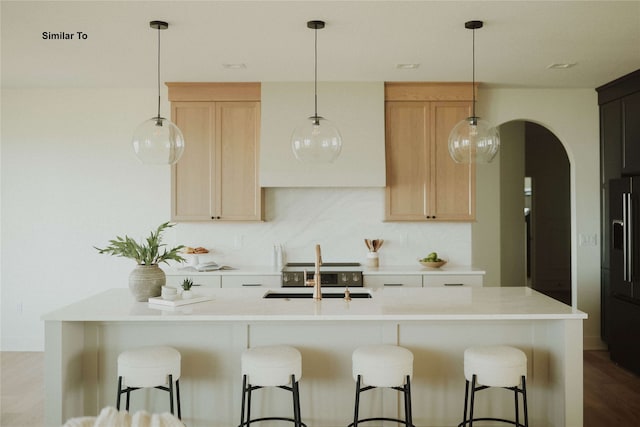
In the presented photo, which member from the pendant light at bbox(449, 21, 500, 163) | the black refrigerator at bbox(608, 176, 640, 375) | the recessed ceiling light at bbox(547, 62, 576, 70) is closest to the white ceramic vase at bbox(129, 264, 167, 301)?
the pendant light at bbox(449, 21, 500, 163)

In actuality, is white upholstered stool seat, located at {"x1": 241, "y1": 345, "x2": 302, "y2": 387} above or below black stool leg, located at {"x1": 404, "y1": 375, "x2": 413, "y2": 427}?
above

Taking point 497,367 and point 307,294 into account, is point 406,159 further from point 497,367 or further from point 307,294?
point 497,367

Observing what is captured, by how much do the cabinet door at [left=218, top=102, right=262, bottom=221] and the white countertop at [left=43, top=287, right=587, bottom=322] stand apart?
1686mm

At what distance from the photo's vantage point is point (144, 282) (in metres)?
3.48

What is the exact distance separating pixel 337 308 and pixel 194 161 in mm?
2671

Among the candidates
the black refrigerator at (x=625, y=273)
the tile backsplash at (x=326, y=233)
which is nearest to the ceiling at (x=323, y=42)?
the black refrigerator at (x=625, y=273)

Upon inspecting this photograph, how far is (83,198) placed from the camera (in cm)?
568

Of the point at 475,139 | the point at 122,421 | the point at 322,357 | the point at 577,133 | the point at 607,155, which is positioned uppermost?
the point at 577,133

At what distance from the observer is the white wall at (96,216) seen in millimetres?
5660

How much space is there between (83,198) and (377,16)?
3.61 m

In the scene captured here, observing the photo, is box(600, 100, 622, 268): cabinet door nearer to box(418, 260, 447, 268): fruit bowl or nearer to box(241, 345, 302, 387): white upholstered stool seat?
box(418, 260, 447, 268): fruit bowl

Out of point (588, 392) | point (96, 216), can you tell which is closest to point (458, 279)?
point (588, 392)

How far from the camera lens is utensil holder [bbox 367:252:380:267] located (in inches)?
214

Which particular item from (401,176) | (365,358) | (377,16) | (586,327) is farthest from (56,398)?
(586,327)
